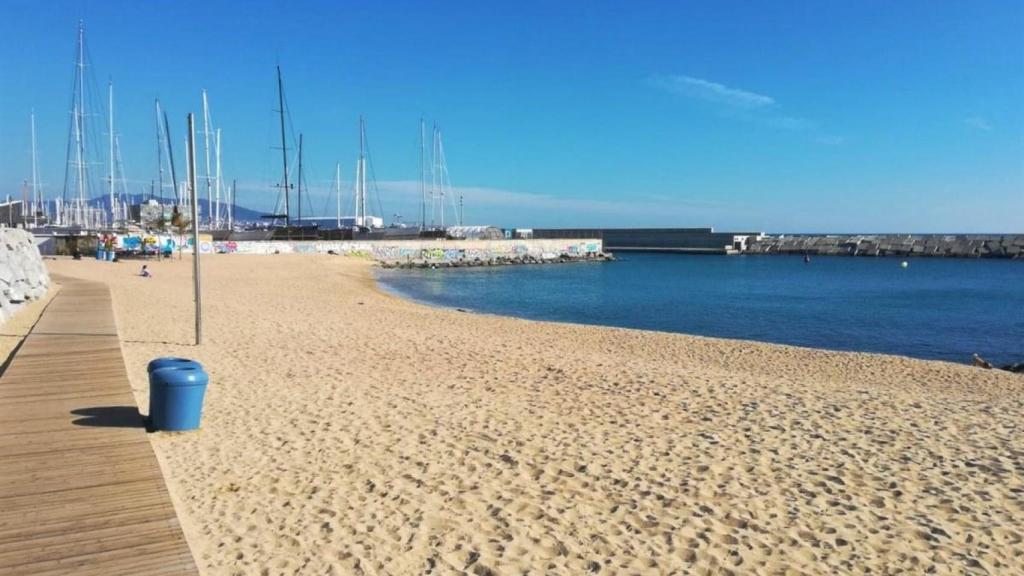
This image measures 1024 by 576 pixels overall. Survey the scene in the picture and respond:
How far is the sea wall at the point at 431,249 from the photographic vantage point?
59.8 m

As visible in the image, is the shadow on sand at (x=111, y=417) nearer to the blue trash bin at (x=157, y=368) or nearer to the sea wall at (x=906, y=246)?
the blue trash bin at (x=157, y=368)

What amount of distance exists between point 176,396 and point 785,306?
115ft

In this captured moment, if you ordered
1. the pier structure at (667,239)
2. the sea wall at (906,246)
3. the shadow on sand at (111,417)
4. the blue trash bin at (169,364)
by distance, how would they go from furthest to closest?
the pier structure at (667,239)
the sea wall at (906,246)
the blue trash bin at (169,364)
the shadow on sand at (111,417)

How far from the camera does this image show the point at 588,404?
9672mm

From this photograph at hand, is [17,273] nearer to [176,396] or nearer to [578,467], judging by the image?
[176,396]

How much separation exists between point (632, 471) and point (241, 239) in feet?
218

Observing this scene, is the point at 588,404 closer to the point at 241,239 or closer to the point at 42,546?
the point at 42,546

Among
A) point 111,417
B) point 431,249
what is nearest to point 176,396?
point 111,417

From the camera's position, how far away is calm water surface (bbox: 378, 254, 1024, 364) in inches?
970

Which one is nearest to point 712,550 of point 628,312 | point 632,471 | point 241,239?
point 632,471

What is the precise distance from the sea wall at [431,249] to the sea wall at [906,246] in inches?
1769

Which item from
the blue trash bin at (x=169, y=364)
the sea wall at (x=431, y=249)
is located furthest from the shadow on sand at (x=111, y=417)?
the sea wall at (x=431, y=249)

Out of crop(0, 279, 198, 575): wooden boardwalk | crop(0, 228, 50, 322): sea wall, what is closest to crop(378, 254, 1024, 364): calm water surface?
crop(0, 228, 50, 322): sea wall

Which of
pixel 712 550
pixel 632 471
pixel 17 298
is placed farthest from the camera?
pixel 17 298
